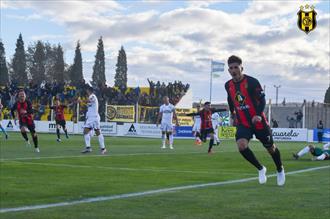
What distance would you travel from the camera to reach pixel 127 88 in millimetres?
48281

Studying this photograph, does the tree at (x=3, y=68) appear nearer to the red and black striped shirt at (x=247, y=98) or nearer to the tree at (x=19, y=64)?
the tree at (x=19, y=64)

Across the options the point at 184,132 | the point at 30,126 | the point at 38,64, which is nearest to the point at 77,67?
the point at 38,64

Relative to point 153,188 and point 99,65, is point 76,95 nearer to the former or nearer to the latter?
point 153,188

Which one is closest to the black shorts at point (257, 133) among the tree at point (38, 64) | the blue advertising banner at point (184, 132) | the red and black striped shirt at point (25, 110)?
the red and black striped shirt at point (25, 110)

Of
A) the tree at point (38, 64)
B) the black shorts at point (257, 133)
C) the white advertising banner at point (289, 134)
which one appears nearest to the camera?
the black shorts at point (257, 133)

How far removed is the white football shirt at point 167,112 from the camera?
28.3 metres

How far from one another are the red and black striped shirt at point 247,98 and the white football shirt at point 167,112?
62.1 feet

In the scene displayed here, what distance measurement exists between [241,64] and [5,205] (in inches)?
174

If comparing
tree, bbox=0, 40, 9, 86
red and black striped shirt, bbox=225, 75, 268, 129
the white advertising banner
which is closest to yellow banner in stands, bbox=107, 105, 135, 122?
the white advertising banner

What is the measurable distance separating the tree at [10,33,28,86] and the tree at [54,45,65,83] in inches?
284

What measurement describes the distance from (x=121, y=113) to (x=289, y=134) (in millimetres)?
12579

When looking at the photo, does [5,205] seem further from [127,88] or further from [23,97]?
[127,88]

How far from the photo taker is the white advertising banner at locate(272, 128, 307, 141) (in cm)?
4566

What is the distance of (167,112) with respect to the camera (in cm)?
2836
